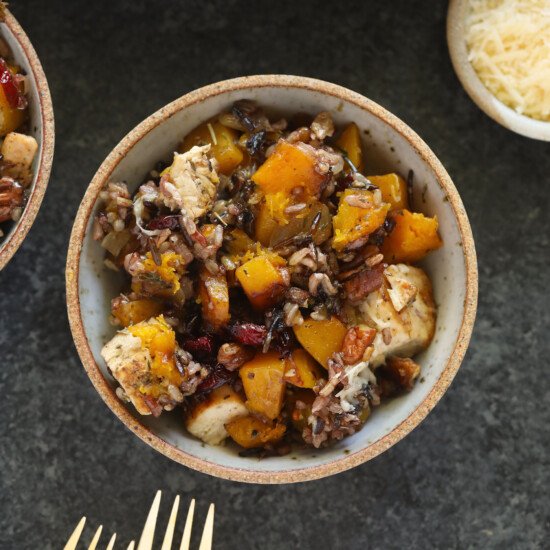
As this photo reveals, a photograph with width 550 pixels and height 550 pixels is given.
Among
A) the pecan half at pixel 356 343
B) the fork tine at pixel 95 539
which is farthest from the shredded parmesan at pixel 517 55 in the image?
the fork tine at pixel 95 539

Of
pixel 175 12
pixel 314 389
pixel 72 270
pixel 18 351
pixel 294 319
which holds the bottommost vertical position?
pixel 18 351

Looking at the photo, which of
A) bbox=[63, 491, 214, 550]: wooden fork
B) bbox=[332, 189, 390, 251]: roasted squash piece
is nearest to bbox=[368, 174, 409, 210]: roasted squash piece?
bbox=[332, 189, 390, 251]: roasted squash piece

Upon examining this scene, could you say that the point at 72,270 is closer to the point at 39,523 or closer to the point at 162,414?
the point at 162,414

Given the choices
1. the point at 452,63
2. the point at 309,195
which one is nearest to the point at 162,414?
the point at 309,195

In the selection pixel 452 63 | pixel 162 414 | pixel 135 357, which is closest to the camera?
pixel 135 357

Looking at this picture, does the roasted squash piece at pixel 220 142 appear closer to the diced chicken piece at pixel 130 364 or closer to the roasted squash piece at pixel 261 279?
the roasted squash piece at pixel 261 279

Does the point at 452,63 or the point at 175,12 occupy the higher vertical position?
the point at 175,12

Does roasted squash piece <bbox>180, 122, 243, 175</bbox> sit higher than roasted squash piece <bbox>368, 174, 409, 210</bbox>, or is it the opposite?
roasted squash piece <bbox>180, 122, 243, 175</bbox>

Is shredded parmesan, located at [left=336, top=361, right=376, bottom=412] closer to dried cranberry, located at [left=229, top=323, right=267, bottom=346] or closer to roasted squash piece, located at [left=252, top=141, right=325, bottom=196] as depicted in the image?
dried cranberry, located at [left=229, top=323, right=267, bottom=346]
